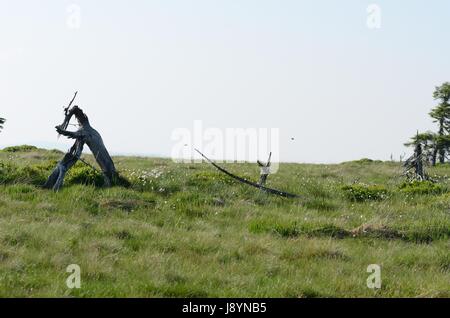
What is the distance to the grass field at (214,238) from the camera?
7801mm

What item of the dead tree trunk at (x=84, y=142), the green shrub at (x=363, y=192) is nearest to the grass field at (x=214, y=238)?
the green shrub at (x=363, y=192)

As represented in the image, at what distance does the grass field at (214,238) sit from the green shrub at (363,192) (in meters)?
0.05

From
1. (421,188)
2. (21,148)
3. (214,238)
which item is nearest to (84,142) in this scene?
(214,238)

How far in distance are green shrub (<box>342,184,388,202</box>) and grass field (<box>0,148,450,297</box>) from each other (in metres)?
0.05

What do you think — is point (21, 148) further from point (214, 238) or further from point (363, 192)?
point (214, 238)

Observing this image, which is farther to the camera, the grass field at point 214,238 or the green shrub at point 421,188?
the green shrub at point 421,188

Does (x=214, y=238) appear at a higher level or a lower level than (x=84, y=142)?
lower

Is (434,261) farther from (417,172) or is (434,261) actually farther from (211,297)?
(417,172)

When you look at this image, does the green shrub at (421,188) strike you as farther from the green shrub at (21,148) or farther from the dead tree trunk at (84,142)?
the green shrub at (21,148)

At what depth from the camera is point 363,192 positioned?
53.4ft

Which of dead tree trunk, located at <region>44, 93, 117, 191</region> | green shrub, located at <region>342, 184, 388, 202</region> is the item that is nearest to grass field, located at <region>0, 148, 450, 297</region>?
green shrub, located at <region>342, 184, 388, 202</region>

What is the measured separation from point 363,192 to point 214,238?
7328mm
